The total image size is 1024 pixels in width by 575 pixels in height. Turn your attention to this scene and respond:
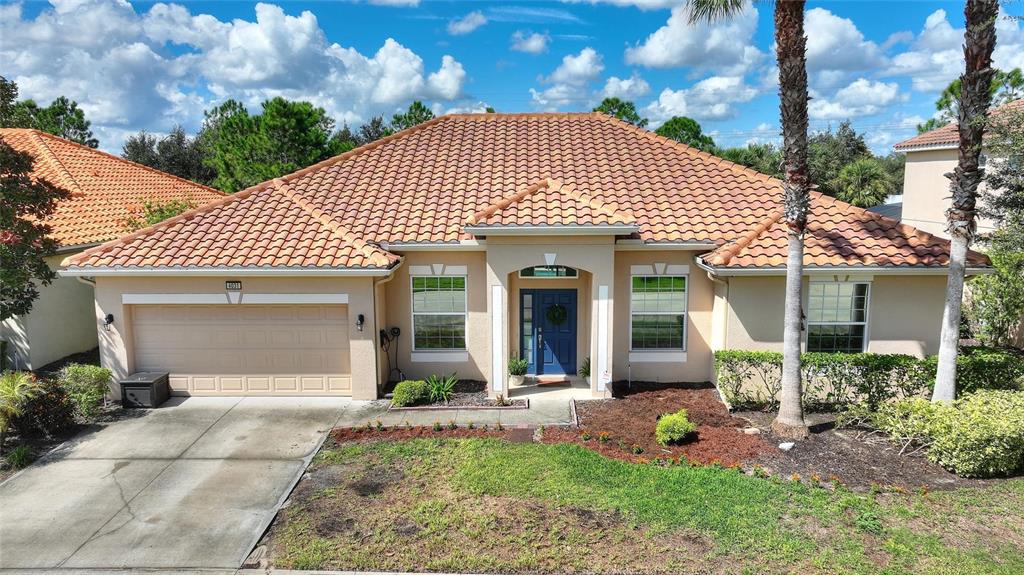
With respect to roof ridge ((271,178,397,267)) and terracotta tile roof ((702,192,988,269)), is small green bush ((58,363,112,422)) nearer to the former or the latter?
roof ridge ((271,178,397,267))

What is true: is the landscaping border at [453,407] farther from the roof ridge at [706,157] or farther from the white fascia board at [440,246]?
the roof ridge at [706,157]

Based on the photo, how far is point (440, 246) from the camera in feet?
42.9

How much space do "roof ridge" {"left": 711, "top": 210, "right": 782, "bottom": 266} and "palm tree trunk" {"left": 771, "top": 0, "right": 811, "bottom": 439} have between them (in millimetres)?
1767

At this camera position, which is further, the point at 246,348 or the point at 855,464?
the point at 246,348

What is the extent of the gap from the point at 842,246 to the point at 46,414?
52.8 feet

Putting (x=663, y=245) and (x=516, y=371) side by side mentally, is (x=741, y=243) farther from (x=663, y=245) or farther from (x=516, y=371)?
(x=516, y=371)

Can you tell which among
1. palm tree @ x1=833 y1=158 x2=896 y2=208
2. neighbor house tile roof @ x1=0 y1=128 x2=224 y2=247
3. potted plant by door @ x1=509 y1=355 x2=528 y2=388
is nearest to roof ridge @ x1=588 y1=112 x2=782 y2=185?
potted plant by door @ x1=509 y1=355 x2=528 y2=388

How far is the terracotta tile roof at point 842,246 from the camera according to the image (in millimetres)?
12070

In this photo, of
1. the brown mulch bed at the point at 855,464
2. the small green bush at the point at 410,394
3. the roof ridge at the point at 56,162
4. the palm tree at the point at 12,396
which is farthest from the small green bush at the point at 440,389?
the roof ridge at the point at 56,162

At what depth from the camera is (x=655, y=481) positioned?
29.2ft

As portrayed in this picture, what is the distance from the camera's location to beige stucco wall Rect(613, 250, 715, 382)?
13.5 m

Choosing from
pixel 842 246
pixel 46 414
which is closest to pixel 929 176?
pixel 842 246

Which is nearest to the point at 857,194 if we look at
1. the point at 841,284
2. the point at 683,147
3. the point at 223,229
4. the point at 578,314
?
the point at 683,147

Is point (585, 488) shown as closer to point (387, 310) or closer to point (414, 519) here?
point (414, 519)
